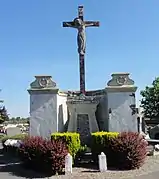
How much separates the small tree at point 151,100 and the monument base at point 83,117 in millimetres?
31598

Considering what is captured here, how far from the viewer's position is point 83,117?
20.6 m

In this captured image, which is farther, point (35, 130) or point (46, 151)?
point (35, 130)

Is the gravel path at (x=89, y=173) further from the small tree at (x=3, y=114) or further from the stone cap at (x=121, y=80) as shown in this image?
the small tree at (x=3, y=114)

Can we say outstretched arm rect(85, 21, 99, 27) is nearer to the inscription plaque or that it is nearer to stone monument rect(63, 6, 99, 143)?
stone monument rect(63, 6, 99, 143)

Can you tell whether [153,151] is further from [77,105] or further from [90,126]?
[77,105]

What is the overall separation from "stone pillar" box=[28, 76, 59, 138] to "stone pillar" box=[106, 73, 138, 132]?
10.8ft

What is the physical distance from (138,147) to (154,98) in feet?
119

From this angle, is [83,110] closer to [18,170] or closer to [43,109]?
[43,109]

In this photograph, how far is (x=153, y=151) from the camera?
20.0m

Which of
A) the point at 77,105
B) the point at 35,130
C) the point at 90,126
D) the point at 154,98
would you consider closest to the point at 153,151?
the point at 90,126

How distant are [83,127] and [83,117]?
0.63 meters

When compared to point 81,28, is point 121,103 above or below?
below

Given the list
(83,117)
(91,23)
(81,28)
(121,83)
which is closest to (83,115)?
(83,117)

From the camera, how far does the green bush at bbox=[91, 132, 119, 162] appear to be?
1644cm
